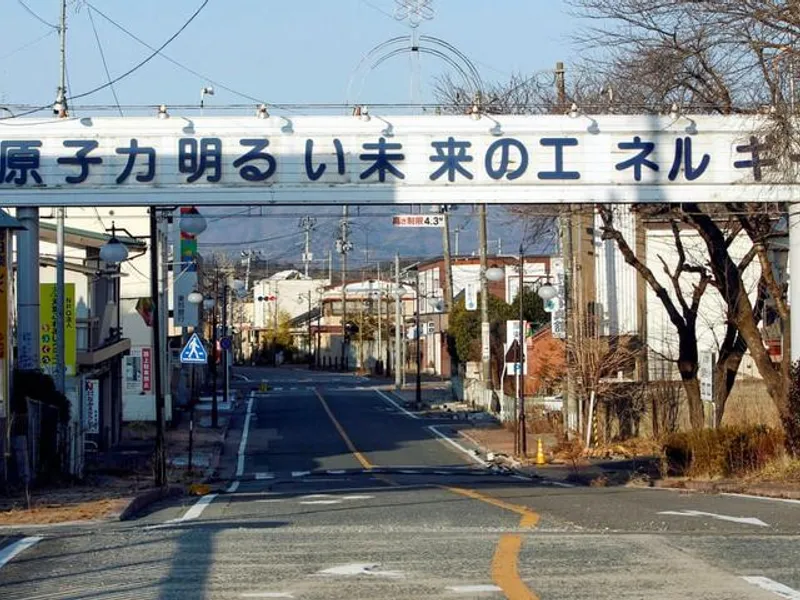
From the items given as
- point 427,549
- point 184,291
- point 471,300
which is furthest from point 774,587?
point 471,300

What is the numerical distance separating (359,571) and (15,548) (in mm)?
4488

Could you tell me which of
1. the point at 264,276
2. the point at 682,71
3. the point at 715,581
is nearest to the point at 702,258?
the point at 682,71

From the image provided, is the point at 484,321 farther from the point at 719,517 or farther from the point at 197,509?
the point at 719,517

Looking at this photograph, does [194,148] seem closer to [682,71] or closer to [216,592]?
[682,71]

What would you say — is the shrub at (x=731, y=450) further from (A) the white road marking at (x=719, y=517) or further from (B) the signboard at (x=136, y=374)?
(B) the signboard at (x=136, y=374)

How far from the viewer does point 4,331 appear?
21.3 m

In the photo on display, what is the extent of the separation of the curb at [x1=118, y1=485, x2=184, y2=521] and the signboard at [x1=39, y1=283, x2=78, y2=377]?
24.3 ft

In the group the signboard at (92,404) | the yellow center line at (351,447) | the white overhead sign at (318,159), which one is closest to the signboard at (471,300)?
the yellow center line at (351,447)

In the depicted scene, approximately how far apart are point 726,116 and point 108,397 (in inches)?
1012

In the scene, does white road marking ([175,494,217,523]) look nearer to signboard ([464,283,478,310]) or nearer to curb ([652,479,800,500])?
curb ([652,479,800,500])

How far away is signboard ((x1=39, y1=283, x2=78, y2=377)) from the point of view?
109 ft

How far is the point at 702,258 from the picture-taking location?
4347 cm

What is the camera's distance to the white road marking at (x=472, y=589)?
9.79 metres

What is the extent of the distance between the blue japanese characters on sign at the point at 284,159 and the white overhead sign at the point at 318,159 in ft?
0.06
